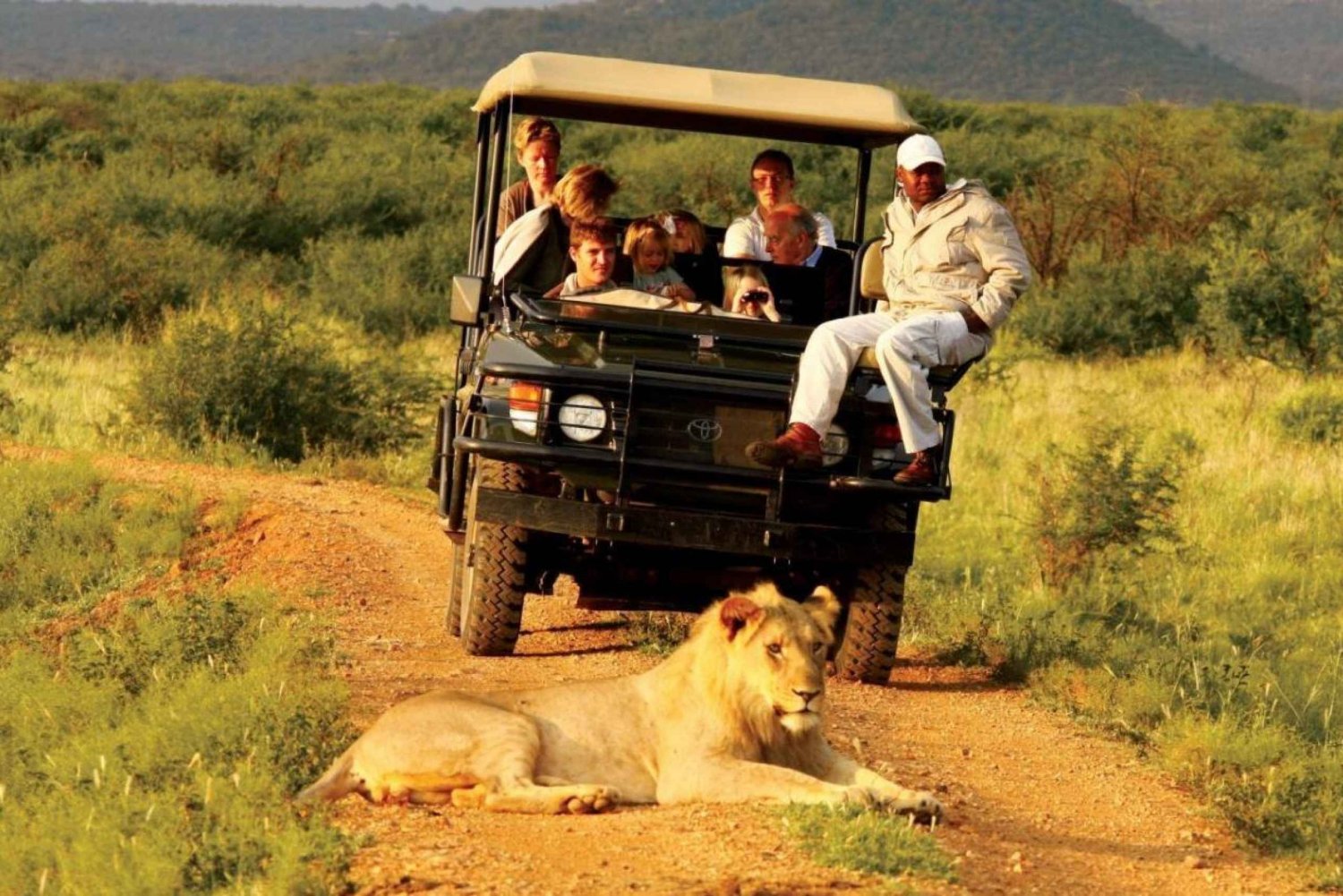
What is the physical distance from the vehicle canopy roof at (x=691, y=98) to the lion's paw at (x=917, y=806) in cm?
376

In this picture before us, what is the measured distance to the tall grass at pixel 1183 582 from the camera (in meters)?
7.74

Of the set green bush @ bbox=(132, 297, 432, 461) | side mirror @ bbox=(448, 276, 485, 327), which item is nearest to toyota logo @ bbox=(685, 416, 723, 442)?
side mirror @ bbox=(448, 276, 485, 327)

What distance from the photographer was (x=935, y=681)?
9000 mm

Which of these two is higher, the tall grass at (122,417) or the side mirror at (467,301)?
the side mirror at (467,301)

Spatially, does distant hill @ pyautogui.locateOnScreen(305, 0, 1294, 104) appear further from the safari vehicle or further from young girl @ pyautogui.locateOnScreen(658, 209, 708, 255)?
the safari vehicle

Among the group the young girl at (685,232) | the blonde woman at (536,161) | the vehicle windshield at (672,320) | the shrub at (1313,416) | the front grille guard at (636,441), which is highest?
the blonde woman at (536,161)

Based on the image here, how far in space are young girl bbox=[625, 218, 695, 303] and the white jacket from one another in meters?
1.08

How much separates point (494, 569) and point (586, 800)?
7.74 feet

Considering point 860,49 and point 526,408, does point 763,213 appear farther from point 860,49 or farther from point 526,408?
point 860,49

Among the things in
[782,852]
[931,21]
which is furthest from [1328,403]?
[931,21]

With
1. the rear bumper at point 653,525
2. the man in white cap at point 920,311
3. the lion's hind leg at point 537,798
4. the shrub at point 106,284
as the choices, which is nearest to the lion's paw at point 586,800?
the lion's hind leg at point 537,798

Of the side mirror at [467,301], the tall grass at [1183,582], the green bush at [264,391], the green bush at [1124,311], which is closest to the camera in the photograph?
the tall grass at [1183,582]

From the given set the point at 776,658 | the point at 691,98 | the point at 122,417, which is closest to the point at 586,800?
the point at 776,658

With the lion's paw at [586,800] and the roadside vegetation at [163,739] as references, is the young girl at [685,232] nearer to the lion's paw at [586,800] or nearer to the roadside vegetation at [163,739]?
the roadside vegetation at [163,739]
